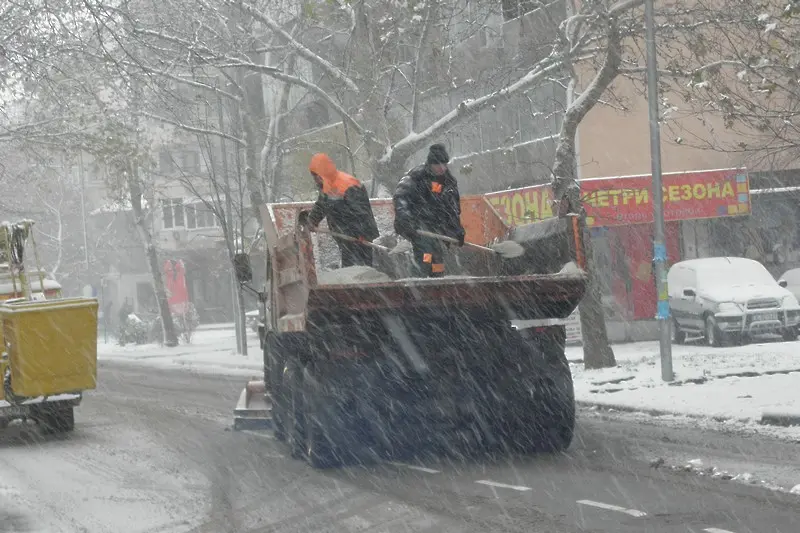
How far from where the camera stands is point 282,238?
1033 cm

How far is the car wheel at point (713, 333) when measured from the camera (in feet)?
73.4

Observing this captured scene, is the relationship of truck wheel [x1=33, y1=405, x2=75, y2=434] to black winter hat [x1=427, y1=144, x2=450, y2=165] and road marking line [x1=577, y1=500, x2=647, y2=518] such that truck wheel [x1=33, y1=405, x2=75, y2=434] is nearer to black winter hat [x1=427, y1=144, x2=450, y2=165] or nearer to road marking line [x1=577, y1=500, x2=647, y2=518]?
black winter hat [x1=427, y1=144, x2=450, y2=165]

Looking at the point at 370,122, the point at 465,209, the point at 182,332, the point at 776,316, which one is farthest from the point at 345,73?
the point at 182,332

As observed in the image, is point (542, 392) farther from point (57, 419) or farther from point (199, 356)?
point (199, 356)

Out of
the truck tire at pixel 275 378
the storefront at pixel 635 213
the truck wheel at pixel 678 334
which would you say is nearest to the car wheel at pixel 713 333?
the truck wheel at pixel 678 334

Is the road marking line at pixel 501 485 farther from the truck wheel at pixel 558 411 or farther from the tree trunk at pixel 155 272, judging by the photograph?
the tree trunk at pixel 155 272

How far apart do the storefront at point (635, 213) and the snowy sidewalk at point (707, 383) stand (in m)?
5.71

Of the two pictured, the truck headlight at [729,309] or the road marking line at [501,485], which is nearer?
the road marking line at [501,485]

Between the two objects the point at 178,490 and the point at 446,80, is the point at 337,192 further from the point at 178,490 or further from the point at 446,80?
the point at 446,80

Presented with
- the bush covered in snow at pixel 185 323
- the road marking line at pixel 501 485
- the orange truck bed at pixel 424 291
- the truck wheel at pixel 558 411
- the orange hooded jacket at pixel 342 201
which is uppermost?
the orange hooded jacket at pixel 342 201

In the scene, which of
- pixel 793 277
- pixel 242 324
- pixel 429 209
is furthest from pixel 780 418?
pixel 242 324

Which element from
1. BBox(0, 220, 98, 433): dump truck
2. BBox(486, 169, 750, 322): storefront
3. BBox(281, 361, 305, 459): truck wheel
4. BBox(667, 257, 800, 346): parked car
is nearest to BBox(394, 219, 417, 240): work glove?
BBox(281, 361, 305, 459): truck wheel

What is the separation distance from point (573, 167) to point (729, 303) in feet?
20.4

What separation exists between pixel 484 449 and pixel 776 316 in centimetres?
1352
